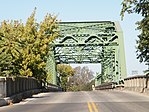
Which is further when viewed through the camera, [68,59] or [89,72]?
[89,72]

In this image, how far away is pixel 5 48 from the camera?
30.9 m

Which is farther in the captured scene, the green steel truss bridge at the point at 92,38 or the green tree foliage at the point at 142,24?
the green steel truss bridge at the point at 92,38

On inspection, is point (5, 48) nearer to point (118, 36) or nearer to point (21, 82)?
point (21, 82)

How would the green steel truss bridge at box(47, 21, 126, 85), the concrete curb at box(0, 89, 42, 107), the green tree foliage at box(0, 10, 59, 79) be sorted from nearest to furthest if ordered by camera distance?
the concrete curb at box(0, 89, 42, 107)
the green tree foliage at box(0, 10, 59, 79)
the green steel truss bridge at box(47, 21, 126, 85)

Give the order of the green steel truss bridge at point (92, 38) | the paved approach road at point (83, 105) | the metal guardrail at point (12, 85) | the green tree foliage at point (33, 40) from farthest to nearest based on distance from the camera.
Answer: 1. the green steel truss bridge at point (92, 38)
2. the green tree foliage at point (33, 40)
3. the metal guardrail at point (12, 85)
4. the paved approach road at point (83, 105)

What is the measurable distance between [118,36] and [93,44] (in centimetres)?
819

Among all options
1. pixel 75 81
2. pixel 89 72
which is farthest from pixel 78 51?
pixel 89 72

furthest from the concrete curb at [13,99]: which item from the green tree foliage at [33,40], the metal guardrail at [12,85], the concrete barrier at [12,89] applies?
the green tree foliage at [33,40]

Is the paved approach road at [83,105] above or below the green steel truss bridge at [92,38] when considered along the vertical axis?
below

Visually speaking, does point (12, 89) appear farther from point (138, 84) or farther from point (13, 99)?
point (138, 84)

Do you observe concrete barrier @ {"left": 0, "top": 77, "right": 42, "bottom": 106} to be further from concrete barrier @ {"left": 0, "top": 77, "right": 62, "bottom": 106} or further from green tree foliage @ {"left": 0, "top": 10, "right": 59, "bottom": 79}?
green tree foliage @ {"left": 0, "top": 10, "right": 59, "bottom": 79}

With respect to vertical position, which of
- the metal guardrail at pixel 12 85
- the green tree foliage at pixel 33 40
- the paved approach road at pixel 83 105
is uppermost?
the green tree foliage at pixel 33 40

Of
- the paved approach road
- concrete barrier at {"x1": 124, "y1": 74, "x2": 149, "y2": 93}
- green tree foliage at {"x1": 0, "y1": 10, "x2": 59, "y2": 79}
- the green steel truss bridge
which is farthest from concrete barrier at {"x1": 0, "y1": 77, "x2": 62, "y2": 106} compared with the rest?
the green steel truss bridge

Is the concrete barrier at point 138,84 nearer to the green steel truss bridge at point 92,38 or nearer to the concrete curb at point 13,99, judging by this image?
the concrete curb at point 13,99
